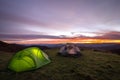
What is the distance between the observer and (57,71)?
12867 mm

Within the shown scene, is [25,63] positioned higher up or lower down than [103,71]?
higher up

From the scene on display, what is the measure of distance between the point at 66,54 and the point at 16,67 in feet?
27.3

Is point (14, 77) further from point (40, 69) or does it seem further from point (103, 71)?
point (103, 71)

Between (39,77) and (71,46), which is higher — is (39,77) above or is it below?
below

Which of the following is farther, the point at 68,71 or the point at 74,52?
the point at 74,52

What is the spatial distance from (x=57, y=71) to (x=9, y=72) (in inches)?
160

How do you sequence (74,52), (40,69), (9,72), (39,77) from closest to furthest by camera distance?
(39,77), (9,72), (40,69), (74,52)

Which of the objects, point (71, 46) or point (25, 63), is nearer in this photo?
point (25, 63)

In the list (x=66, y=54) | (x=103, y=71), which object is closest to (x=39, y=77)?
(x=103, y=71)

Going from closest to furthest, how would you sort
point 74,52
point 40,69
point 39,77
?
point 39,77
point 40,69
point 74,52

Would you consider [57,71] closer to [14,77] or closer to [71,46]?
[14,77]

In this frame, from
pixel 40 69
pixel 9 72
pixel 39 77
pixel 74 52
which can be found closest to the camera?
pixel 39 77

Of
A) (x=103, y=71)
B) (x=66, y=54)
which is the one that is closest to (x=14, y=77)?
(x=103, y=71)

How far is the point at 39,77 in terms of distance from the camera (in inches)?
452
